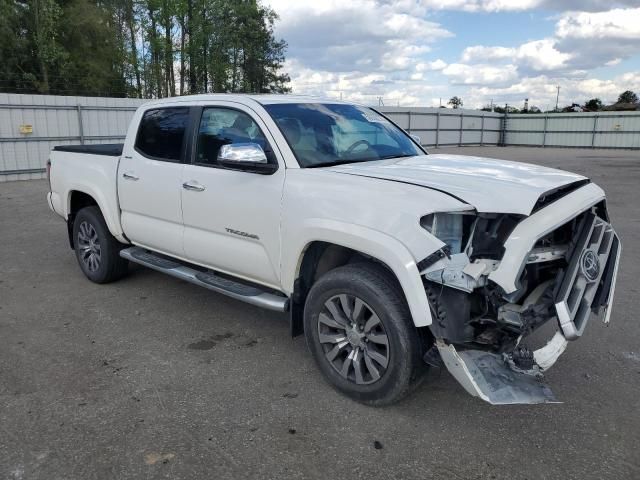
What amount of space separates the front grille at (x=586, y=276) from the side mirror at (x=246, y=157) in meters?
1.97

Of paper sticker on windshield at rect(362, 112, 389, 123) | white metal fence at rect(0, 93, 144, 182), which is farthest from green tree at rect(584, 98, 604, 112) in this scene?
paper sticker on windshield at rect(362, 112, 389, 123)

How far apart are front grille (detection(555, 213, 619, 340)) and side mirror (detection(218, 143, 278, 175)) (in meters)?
1.97

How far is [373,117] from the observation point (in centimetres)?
477

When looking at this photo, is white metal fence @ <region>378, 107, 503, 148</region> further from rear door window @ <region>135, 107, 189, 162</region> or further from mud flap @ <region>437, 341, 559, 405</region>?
mud flap @ <region>437, 341, 559, 405</region>

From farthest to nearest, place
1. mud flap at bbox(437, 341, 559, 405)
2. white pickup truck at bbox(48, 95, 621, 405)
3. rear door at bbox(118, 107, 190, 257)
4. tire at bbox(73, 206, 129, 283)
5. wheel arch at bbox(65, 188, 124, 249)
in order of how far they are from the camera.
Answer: tire at bbox(73, 206, 129, 283) → wheel arch at bbox(65, 188, 124, 249) → rear door at bbox(118, 107, 190, 257) → white pickup truck at bbox(48, 95, 621, 405) → mud flap at bbox(437, 341, 559, 405)

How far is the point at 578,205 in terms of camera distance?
3207mm

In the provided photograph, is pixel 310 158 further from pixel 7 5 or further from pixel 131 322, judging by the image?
pixel 7 5

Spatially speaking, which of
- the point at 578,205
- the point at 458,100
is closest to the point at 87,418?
the point at 578,205

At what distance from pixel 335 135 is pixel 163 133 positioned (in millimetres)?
1660

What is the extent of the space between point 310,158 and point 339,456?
197cm

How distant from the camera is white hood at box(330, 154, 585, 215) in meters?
2.85

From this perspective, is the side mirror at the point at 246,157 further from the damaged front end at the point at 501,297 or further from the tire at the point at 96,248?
the tire at the point at 96,248

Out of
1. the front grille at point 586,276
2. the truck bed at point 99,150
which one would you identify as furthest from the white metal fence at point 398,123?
the front grille at point 586,276

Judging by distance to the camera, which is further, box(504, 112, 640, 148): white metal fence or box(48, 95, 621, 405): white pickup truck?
box(504, 112, 640, 148): white metal fence
